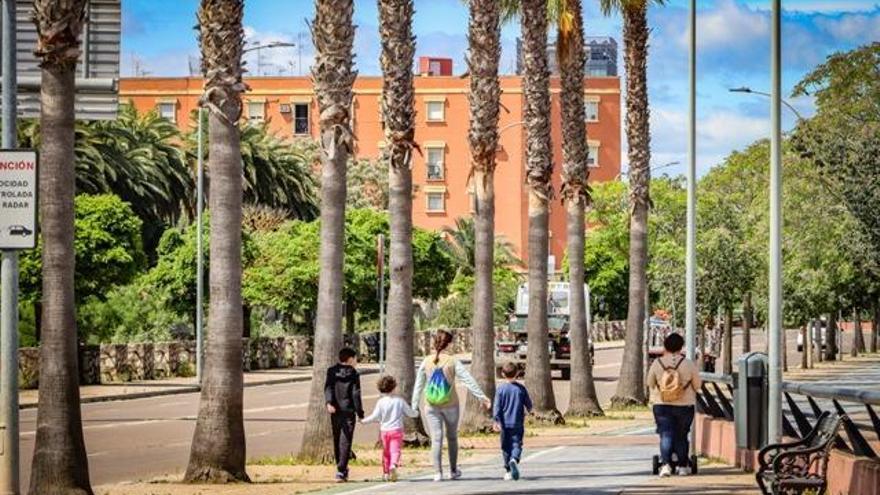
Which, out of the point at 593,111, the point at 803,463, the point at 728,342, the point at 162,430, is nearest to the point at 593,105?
the point at 593,111

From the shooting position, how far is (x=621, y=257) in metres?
116

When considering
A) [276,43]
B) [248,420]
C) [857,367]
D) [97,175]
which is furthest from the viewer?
[857,367]

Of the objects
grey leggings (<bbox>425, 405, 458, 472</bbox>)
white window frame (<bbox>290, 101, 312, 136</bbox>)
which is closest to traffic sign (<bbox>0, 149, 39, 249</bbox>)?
grey leggings (<bbox>425, 405, 458, 472</bbox>)

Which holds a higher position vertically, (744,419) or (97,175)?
(97,175)

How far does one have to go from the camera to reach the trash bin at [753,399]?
23766 millimetres

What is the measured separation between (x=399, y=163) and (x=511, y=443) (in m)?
8.72

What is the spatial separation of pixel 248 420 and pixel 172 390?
14548 mm

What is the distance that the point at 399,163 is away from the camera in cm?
3234

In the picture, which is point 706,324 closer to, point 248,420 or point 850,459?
point 248,420

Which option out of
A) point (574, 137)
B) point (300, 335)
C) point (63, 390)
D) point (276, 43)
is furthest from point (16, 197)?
point (300, 335)

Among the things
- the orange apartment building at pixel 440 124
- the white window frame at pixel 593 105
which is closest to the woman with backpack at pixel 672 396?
the orange apartment building at pixel 440 124

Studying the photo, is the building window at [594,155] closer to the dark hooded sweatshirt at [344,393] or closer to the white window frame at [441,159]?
the white window frame at [441,159]

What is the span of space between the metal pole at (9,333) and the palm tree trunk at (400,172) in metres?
13.1

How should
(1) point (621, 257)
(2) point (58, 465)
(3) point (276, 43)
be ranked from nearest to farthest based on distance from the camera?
(2) point (58, 465) < (3) point (276, 43) < (1) point (621, 257)
